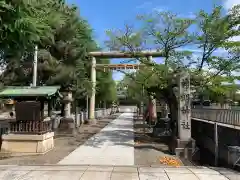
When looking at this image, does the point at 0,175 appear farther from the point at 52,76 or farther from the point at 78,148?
the point at 52,76

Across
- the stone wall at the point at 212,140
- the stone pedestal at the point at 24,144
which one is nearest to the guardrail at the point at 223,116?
the stone wall at the point at 212,140

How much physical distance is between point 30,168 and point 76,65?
18.5m

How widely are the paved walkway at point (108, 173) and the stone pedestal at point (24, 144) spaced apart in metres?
4.20

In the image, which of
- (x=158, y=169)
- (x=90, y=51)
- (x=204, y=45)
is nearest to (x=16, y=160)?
(x=158, y=169)

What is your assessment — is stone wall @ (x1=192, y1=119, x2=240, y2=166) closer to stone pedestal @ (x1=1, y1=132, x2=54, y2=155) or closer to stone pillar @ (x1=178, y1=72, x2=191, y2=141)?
stone pillar @ (x1=178, y1=72, x2=191, y2=141)

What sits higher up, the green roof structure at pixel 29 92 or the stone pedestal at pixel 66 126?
the green roof structure at pixel 29 92

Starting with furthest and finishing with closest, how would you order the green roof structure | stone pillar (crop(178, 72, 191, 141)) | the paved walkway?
stone pillar (crop(178, 72, 191, 141))
the green roof structure
the paved walkway

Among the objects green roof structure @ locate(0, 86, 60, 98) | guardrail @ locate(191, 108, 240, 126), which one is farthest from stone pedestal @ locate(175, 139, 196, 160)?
green roof structure @ locate(0, 86, 60, 98)

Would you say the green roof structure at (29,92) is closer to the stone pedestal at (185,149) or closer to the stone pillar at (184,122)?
the stone pillar at (184,122)

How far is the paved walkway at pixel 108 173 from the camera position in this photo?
32.6ft

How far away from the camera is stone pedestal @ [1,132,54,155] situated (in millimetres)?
15609

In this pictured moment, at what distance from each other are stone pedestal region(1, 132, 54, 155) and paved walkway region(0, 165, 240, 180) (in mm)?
4203

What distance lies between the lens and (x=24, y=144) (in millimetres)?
15789

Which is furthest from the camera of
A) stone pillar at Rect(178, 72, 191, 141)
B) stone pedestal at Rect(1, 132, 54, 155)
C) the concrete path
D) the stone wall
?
stone pillar at Rect(178, 72, 191, 141)
